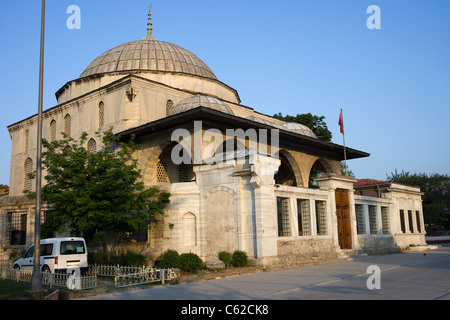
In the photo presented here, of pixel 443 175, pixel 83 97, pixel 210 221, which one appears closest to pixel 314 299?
pixel 210 221

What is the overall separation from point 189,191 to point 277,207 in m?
3.39

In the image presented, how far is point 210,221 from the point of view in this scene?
1488 cm

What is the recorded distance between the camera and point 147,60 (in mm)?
25375

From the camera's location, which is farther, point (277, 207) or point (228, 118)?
point (228, 118)

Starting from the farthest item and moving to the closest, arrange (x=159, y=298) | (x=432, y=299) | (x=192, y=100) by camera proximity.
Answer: (x=192, y=100), (x=159, y=298), (x=432, y=299)

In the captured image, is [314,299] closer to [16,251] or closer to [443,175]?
[16,251]

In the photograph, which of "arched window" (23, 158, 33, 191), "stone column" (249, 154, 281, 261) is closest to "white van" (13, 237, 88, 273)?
"stone column" (249, 154, 281, 261)

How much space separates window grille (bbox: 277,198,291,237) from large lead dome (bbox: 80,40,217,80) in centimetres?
1239

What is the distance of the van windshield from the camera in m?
12.6

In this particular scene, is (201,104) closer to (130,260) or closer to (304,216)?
(304,216)

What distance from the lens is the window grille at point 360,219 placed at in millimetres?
21094

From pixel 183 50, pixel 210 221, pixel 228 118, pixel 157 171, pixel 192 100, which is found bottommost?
pixel 210 221

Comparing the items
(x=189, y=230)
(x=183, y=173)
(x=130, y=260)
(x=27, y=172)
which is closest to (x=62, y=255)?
(x=130, y=260)

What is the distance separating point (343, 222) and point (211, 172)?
7.85 meters
